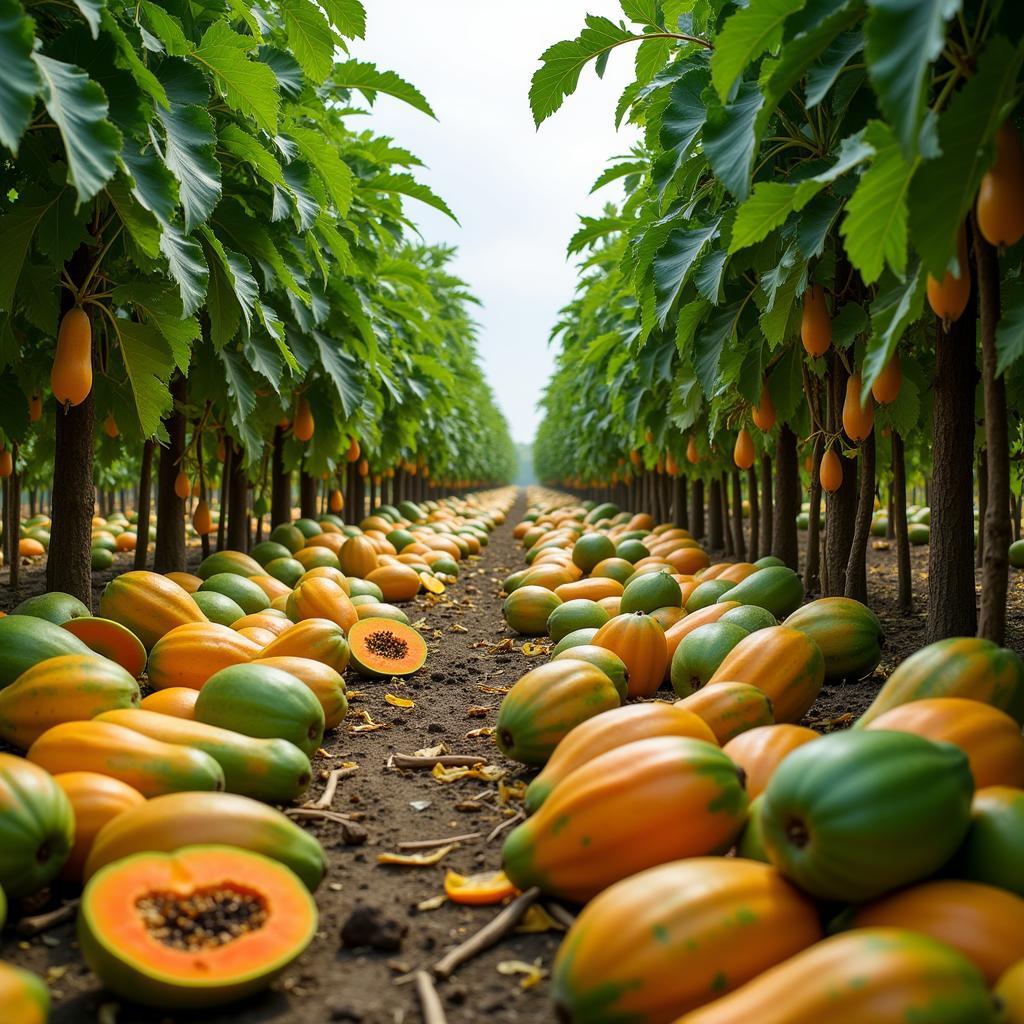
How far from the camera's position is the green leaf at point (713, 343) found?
157 inches

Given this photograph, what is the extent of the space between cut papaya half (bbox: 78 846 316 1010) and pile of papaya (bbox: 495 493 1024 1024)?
1.76ft

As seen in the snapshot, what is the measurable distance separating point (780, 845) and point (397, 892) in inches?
39.4

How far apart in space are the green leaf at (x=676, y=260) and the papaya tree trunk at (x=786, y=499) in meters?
2.69

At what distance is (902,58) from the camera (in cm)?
169

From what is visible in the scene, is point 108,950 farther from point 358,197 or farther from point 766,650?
point 358,197

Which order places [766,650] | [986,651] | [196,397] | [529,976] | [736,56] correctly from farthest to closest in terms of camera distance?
[196,397] < [766,650] < [736,56] < [986,651] < [529,976]

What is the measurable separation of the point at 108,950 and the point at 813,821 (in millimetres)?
1294

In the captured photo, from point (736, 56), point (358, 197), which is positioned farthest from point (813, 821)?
point (358, 197)

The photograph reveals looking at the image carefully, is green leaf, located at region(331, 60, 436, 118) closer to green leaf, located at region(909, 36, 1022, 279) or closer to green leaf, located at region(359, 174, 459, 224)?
green leaf, located at region(359, 174, 459, 224)

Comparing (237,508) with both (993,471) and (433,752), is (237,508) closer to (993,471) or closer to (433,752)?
(433,752)

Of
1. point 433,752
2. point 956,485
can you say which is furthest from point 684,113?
point 433,752

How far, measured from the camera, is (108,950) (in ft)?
4.98

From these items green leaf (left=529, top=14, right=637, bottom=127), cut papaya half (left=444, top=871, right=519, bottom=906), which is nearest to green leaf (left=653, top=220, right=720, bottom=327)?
green leaf (left=529, top=14, right=637, bottom=127)

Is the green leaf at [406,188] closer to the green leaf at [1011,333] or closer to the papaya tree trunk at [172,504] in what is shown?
the papaya tree trunk at [172,504]
